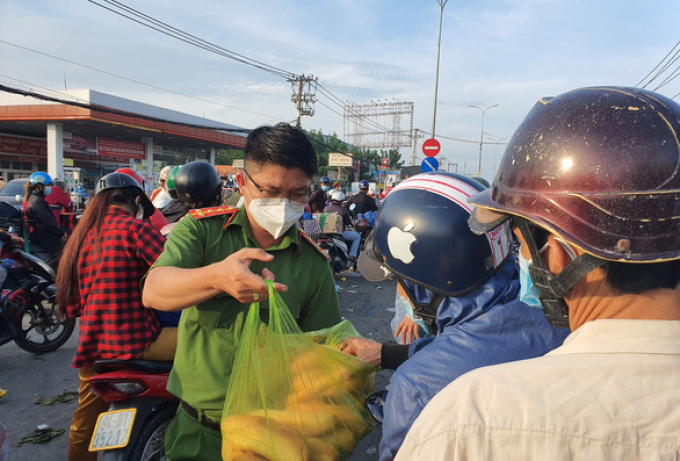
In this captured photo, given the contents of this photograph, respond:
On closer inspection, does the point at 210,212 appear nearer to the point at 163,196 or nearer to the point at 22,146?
the point at 163,196

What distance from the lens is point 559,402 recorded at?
73 cm

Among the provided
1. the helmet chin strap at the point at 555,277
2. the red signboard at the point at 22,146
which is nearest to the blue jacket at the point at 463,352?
the helmet chin strap at the point at 555,277

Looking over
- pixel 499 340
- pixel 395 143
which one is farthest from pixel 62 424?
pixel 395 143

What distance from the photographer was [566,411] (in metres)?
0.73

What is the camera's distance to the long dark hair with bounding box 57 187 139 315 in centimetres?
228

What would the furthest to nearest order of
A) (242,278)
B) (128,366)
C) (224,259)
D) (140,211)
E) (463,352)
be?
1. (140,211)
2. (128,366)
3. (224,259)
4. (463,352)
5. (242,278)

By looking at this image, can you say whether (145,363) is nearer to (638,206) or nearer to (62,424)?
(62,424)

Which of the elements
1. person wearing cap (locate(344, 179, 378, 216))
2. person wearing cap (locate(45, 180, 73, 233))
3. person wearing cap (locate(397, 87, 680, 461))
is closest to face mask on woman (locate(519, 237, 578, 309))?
person wearing cap (locate(397, 87, 680, 461))

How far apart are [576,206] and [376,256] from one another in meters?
1.10

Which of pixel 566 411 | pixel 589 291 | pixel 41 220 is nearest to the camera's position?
pixel 566 411

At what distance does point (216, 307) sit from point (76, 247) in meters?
1.18

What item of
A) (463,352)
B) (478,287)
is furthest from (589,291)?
(478,287)

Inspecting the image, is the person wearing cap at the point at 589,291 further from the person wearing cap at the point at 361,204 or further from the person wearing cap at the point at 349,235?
the person wearing cap at the point at 361,204

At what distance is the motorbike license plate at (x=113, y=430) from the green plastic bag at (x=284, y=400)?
807 mm
